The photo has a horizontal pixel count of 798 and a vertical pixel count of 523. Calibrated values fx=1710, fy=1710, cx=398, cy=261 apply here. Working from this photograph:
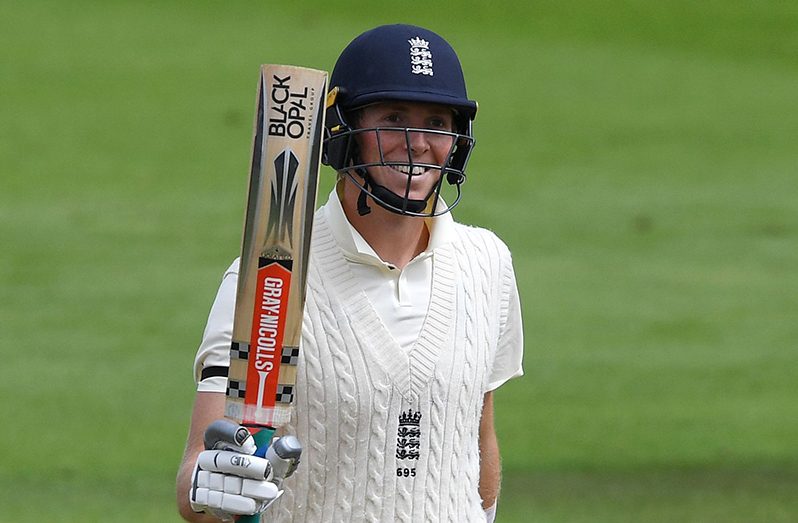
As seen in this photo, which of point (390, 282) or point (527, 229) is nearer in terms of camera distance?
point (390, 282)

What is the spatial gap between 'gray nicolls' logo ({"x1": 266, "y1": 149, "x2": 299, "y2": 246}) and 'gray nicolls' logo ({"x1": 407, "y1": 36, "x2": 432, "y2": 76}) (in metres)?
0.42

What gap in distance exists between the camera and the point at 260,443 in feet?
10.2

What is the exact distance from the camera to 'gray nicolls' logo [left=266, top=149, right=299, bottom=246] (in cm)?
316

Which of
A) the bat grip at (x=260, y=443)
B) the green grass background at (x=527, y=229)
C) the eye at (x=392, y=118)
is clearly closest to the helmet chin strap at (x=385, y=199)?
the eye at (x=392, y=118)

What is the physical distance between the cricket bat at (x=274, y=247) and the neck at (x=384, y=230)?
0.31 metres

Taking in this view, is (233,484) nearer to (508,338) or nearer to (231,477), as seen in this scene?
(231,477)

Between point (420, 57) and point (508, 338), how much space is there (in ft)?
2.10

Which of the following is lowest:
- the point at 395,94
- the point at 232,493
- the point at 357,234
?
the point at 232,493

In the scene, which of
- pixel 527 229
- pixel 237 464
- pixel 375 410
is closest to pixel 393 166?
pixel 375 410

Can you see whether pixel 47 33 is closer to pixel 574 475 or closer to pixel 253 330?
pixel 574 475

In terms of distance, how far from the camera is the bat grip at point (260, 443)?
3074mm

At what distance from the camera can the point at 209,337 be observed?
10.9 ft

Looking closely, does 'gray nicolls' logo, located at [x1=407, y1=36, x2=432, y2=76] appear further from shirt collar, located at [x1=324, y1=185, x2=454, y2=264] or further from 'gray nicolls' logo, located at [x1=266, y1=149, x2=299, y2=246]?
'gray nicolls' logo, located at [x1=266, y1=149, x2=299, y2=246]

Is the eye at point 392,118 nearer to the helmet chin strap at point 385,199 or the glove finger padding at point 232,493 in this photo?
the helmet chin strap at point 385,199
